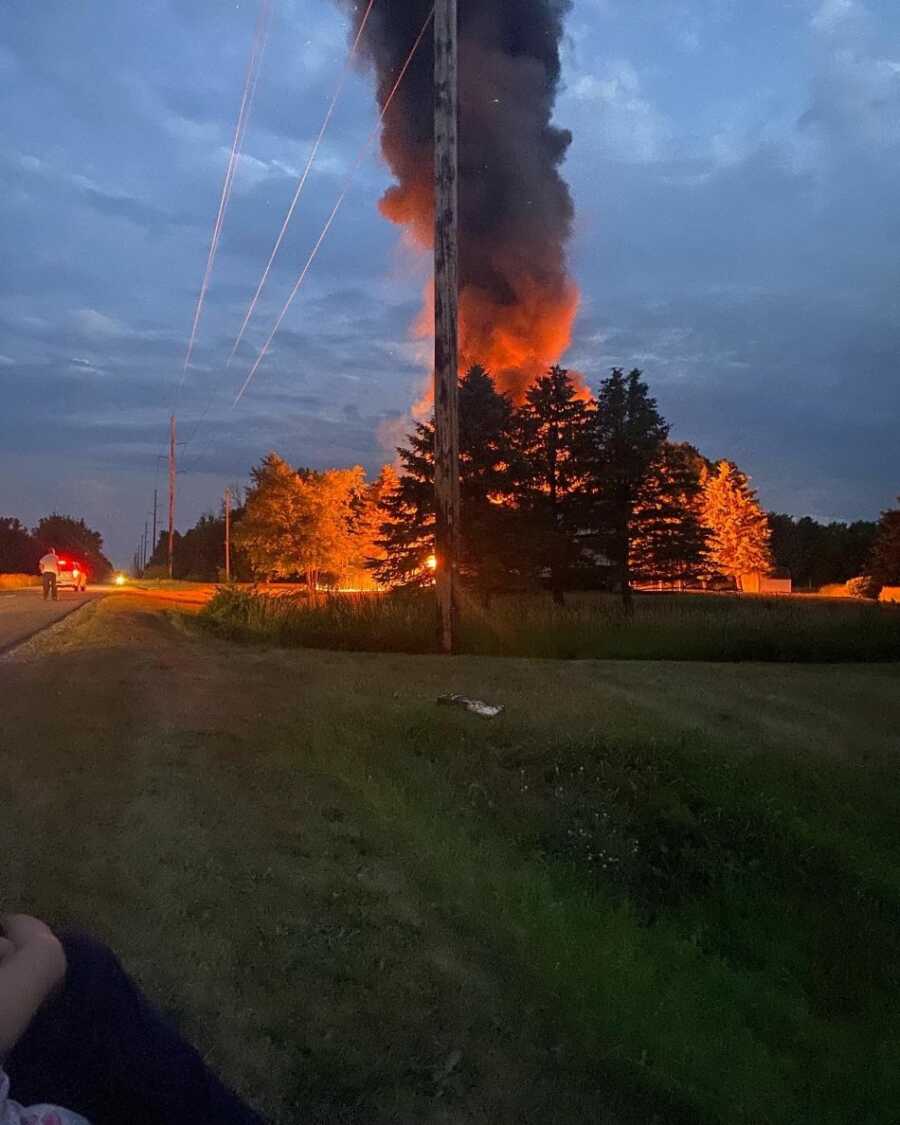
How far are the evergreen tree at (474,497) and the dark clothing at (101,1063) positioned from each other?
1040 inches

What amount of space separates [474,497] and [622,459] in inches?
260

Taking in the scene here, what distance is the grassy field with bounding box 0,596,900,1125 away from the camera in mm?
3855

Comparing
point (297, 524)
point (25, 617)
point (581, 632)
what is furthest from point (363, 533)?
point (581, 632)

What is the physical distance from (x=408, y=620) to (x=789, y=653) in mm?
4882

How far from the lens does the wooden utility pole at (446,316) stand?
12.6 meters

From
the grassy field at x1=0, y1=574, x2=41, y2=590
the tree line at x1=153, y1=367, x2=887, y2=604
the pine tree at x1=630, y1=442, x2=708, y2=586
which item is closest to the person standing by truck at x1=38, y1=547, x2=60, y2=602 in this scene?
the tree line at x1=153, y1=367, x2=887, y2=604

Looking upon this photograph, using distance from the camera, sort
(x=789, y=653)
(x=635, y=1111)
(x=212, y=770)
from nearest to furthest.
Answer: (x=635, y=1111) → (x=212, y=770) → (x=789, y=653)

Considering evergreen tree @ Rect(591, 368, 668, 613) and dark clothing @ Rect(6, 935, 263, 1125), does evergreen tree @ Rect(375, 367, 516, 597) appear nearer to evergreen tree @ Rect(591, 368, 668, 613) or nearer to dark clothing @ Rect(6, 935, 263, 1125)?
evergreen tree @ Rect(591, 368, 668, 613)

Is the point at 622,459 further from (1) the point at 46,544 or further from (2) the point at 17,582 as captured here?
(1) the point at 46,544

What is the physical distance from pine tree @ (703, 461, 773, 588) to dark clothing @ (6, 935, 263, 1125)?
63.1 m

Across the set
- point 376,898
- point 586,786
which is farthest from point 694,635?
point 376,898

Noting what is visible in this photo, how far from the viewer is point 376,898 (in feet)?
15.5

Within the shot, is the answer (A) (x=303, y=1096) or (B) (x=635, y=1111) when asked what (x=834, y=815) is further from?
(A) (x=303, y=1096)

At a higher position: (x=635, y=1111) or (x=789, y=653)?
(x=789, y=653)
